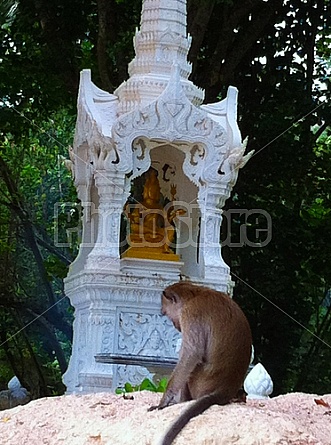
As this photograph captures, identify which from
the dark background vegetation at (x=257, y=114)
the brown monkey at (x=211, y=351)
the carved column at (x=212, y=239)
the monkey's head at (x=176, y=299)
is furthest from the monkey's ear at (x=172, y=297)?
the dark background vegetation at (x=257, y=114)

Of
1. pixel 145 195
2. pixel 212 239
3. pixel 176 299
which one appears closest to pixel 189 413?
pixel 176 299

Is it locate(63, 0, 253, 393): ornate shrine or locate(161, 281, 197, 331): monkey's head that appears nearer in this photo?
locate(161, 281, 197, 331): monkey's head

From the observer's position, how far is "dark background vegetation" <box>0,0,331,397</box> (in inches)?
416

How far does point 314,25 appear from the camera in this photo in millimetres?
11539

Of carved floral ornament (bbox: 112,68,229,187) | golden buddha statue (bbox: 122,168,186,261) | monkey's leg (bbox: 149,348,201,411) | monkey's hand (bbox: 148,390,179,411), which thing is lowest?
monkey's hand (bbox: 148,390,179,411)

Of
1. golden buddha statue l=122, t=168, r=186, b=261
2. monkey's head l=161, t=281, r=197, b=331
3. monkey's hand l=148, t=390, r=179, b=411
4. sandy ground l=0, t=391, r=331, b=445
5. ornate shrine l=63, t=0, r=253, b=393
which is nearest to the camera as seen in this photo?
sandy ground l=0, t=391, r=331, b=445

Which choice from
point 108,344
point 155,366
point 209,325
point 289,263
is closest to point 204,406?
point 209,325

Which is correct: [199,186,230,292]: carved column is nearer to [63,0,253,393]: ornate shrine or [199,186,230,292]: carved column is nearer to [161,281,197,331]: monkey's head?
[63,0,253,393]: ornate shrine

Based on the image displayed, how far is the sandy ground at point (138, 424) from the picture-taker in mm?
2867

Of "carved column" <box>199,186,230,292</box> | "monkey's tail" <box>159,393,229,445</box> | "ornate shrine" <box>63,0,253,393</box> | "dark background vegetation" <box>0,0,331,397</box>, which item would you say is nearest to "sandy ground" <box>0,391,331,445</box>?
"monkey's tail" <box>159,393,229,445</box>

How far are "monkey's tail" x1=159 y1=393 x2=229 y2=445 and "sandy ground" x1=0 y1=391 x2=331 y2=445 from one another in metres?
0.02

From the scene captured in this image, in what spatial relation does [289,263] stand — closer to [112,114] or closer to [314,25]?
[314,25]

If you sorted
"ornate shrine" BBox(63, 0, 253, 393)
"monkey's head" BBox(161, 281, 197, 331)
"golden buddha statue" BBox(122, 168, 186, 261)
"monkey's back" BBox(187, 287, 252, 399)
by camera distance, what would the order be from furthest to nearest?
"golden buddha statue" BBox(122, 168, 186, 261) < "ornate shrine" BBox(63, 0, 253, 393) < "monkey's head" BBox(161, 281, 197, 331) < "monkey's back" BBox(187, 287, 252, 399)

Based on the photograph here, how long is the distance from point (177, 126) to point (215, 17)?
4275 mm
